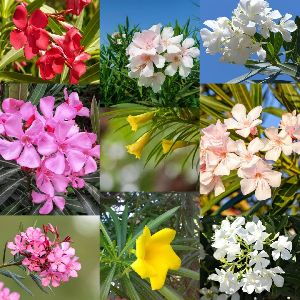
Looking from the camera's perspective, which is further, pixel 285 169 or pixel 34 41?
pixel 285 169

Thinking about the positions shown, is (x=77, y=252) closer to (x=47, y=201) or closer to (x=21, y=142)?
(x=47, y=201)

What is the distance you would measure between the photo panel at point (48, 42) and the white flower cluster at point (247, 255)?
2.26 ft

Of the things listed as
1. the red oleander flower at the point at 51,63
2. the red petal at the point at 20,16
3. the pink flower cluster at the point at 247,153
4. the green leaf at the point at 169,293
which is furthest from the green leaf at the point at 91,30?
the green leaf at the point at 169,293

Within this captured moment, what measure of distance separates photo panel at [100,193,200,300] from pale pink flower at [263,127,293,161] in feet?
0.94

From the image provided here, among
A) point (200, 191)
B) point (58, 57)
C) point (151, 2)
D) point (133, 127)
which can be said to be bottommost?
point (200, 191)

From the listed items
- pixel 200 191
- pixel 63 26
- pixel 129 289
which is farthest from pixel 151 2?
pixel 129 289

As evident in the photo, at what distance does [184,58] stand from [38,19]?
0.50 m

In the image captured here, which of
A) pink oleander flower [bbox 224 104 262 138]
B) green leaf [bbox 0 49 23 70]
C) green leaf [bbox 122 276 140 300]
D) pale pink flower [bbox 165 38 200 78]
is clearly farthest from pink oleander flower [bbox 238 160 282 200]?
green leaf [bbox 0 49 23 70]

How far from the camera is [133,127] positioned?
99.3 inches

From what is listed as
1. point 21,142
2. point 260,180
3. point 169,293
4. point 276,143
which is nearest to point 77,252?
point 169,293

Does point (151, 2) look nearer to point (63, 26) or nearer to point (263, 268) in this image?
point (63, 26)

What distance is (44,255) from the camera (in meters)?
2.56

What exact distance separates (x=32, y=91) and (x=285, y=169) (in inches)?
35.4

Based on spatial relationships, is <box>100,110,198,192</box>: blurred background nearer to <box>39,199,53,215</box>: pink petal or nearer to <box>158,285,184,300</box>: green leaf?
<box>39,199,53,215</box>: pink petal
